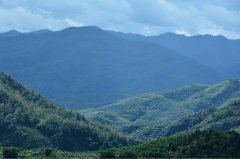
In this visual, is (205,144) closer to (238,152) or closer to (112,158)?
(238,152)

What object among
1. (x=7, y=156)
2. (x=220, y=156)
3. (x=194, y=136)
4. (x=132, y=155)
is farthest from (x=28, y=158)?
(x=220, y=156)

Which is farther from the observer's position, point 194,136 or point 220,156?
point 194,136

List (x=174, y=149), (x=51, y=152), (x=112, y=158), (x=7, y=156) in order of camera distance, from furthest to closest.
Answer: (x=51, y=152) → (x=7, y=156) → (x=174, y=149) → (x=112, y=158)

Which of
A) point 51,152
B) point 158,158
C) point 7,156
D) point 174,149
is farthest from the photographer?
point 51,152

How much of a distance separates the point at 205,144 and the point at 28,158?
3601cm

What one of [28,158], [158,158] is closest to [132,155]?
[158,158]

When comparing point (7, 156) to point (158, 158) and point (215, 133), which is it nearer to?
point (158, 158)

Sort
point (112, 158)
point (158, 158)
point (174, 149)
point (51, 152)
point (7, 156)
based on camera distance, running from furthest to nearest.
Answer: point (51, 152)
point (7, 156)
point (174, 149)
point (158, 158)
point (112, 158)

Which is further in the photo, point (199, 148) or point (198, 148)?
point (198, 148)

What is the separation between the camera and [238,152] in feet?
315

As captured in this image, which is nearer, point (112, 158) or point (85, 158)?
point (112, 158)

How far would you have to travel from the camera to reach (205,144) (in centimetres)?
10262

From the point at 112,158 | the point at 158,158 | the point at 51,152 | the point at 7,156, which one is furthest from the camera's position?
the point at 51,152

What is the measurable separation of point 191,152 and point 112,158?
51.4 feet
